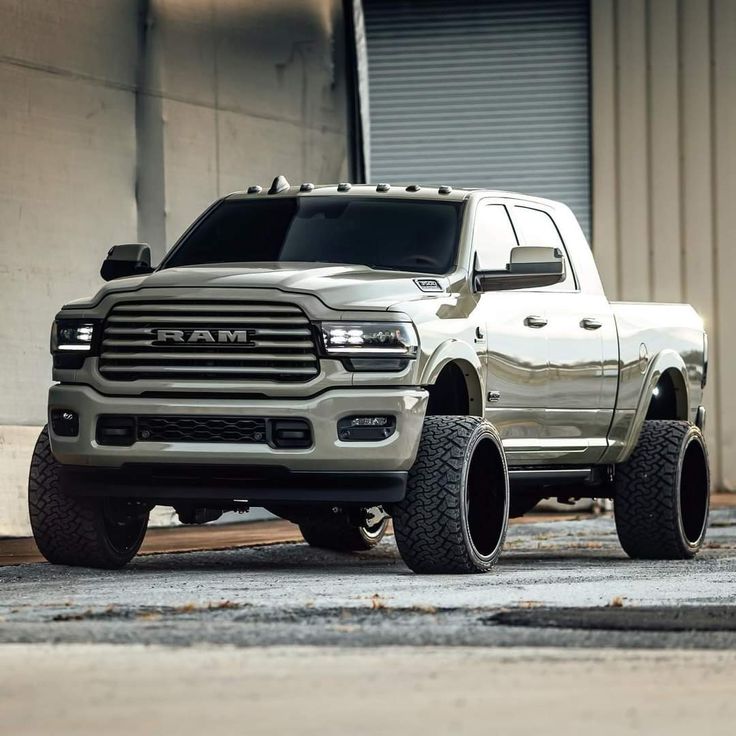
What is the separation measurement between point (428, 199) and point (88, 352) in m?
2.12

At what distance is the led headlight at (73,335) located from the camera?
9.58 meters

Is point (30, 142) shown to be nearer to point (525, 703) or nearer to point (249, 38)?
point (249, 38)

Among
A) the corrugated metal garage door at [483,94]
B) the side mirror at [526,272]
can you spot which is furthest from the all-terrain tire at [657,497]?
the corrugated metal garage door at [483,94]

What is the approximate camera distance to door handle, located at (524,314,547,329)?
1048cm

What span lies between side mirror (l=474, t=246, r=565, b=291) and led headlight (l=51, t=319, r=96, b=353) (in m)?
1.96

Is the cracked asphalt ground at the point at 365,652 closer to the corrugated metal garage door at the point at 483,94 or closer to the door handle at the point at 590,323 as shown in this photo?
the door handle at the point at 590,323

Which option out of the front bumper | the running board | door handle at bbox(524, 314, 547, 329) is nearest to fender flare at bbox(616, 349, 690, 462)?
the running board

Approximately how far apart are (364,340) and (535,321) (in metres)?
1.64

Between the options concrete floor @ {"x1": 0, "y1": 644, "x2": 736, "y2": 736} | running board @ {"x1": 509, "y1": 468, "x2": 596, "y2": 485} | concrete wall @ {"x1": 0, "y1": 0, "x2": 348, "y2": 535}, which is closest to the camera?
concrete floor @ {"x1": 0, "y1": 644, "x2": 736, "y2": 736}

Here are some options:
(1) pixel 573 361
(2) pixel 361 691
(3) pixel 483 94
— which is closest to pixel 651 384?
(1) pixel 573 361

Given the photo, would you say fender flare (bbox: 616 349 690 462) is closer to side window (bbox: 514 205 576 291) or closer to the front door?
side window (bbox: 514 205 576 291)

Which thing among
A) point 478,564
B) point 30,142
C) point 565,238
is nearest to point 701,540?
point 565,238

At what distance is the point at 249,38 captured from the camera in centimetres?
1708

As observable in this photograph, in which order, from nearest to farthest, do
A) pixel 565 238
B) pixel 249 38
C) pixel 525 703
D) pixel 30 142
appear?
pixel 525 703
pixel 565 238
pixel 30 142
pixel 249 38
